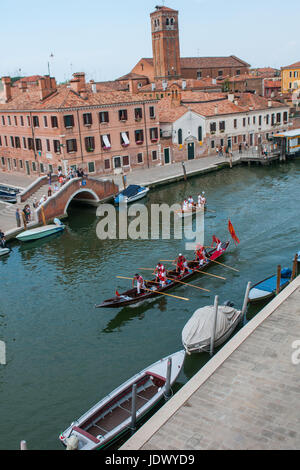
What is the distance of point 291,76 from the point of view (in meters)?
85.8

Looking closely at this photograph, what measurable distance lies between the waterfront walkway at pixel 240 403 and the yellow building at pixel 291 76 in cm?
7953

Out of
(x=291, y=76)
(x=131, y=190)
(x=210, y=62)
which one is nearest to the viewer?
(x=131, y=190)

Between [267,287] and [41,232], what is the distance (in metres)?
17.0

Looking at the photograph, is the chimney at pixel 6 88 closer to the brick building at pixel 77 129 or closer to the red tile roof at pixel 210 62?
the brick building at pixel 77 129


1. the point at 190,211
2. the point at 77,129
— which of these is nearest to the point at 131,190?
the point at 190,211

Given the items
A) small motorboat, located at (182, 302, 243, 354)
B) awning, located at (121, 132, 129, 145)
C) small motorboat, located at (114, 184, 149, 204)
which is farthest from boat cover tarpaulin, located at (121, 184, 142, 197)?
small motorboat, located at (182, 302, 243, 354)

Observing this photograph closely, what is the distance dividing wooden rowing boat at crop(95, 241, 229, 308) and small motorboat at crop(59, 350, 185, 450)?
5.29 m

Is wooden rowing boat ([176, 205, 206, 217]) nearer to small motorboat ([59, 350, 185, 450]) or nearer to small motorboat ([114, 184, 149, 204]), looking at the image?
small motorboat ([114, 184, 149, 204])

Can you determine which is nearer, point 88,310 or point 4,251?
point 88,310

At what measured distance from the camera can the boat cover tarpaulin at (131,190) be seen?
39875 mm

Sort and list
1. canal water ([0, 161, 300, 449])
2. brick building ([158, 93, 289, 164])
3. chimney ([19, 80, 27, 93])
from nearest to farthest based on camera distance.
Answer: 1. canal water ([0, 161, 300, 449])
2. chimney ([19, 80, 27, 93])
3. brick building ([158, 93, 289, 164])

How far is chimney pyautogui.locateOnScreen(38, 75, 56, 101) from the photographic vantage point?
4464 cm

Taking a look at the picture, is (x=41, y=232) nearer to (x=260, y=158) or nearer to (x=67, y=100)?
(x=67, y=100)
